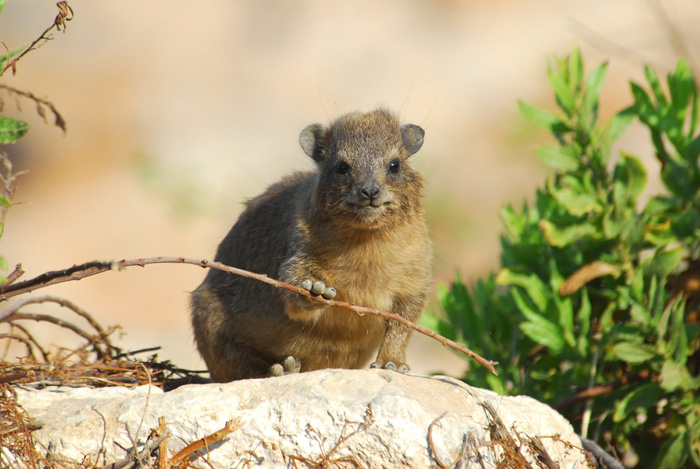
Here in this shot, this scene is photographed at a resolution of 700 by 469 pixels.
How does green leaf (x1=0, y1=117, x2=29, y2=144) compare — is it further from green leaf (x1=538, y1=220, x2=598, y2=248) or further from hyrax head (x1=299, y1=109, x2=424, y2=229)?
green leaf (x1=538, y1=220, x2=598, y2=248)

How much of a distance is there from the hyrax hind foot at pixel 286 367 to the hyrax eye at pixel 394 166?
4.40 feet

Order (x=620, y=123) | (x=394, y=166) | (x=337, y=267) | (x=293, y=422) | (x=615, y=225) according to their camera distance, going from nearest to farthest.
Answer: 1. (x=293, y=422)
2. (x=337, y=267)
3. (x=394, y=166)
4. (x=615, y=225)
5. (x=620, y=123)

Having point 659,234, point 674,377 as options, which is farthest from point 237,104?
point 674,377

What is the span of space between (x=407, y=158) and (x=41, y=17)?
37.7 feet

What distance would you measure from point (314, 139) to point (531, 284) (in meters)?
1.79

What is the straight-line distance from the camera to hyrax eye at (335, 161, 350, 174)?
4777 mm

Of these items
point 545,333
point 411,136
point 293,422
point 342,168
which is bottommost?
point 293,422

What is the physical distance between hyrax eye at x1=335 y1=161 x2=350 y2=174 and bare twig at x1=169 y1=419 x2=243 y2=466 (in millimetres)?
1928

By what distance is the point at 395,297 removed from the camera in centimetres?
485

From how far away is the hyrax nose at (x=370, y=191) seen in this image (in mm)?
4508

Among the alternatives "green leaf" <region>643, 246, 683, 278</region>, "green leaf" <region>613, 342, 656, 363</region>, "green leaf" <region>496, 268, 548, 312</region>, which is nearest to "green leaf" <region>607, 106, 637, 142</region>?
"green leaf" <region>643, 246, 683, 278</region>

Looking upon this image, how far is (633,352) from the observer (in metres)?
4.71

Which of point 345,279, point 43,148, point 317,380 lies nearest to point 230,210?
point 43,148

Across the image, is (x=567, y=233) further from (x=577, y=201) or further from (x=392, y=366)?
(x=392, y=366)
